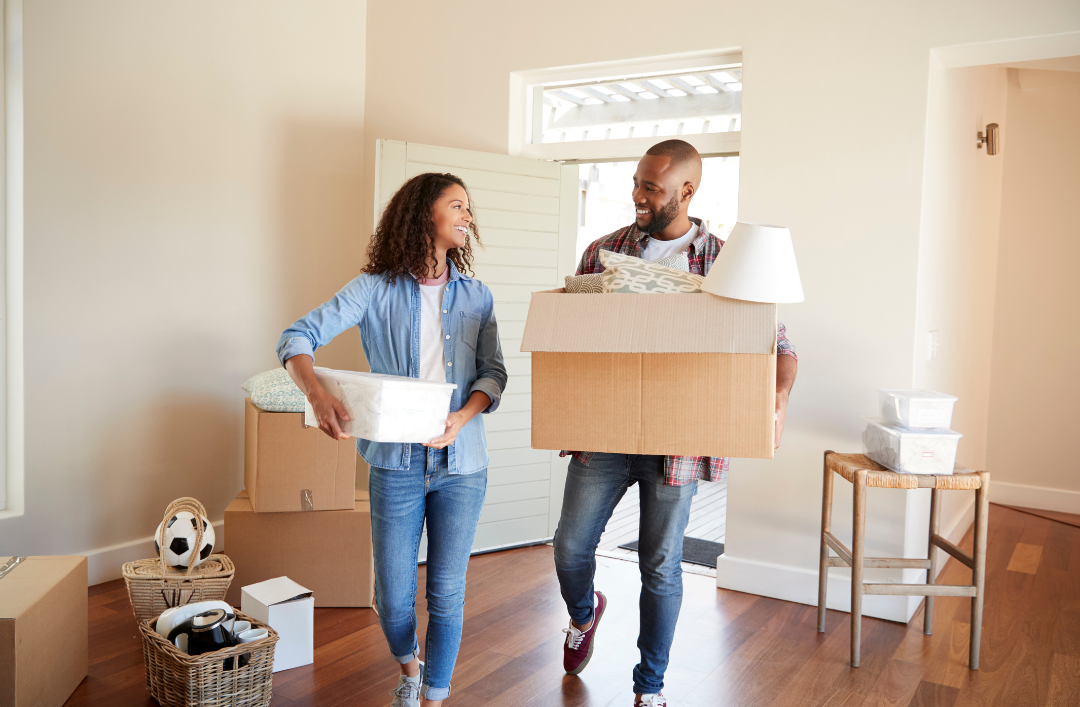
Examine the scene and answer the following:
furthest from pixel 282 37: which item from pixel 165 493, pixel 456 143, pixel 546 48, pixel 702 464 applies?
pixel 702 464

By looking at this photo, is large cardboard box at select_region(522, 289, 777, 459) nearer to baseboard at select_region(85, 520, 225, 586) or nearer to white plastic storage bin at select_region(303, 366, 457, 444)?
white plastic storage bin at select_region(303, 366, 457, 444)

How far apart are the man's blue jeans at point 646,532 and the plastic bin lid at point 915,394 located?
98 cm

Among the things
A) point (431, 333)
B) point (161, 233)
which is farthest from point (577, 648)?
point (161, 233)

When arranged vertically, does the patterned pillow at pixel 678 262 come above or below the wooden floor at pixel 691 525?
above

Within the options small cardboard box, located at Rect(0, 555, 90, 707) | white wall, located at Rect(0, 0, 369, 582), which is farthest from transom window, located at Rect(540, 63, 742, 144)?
small cardboard box, located at Rect(0, 555, 90, 707)

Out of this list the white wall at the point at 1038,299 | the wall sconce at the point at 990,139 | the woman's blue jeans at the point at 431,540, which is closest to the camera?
the woman's blue jeans at the point at 431,540

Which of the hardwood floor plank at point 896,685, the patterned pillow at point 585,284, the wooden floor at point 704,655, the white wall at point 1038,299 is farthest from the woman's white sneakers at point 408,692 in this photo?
the white wall at point 1038,299

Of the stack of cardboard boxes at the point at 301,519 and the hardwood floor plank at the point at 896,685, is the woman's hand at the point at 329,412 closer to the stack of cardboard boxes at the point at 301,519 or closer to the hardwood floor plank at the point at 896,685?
the stack of cardboard boxes at the point at 301,519

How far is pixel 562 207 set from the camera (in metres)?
3.45

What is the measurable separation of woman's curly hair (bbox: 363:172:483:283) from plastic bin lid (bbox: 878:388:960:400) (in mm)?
A: 1578

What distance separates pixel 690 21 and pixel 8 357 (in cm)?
276

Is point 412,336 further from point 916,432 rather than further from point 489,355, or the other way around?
point 916,432

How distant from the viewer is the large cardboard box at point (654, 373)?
4.83 feet

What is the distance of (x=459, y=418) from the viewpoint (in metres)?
1.64
